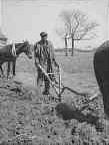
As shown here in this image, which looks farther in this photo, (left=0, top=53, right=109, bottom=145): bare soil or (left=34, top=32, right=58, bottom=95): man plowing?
(left=34, top=32, right=58, bottom=95): man plowing

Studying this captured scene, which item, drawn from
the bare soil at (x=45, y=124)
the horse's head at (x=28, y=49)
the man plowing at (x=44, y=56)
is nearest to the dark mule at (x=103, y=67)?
the bare soil at (x=45, y=124)

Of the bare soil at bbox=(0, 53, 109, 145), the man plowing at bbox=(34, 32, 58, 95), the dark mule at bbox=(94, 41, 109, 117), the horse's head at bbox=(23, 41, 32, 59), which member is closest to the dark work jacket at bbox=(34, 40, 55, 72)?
the man plowing at bbox=(34, 32, 58, 95)

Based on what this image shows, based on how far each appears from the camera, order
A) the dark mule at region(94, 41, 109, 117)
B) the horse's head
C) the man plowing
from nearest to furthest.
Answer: the dark mule at region(94, 41, 109, 117) < the man plowing < the horse's head

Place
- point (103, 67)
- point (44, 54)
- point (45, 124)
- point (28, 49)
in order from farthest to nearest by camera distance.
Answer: point (28, 49)
point (44, 54)
point (45, 124)
point (103, 67)

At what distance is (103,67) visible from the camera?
3438mm

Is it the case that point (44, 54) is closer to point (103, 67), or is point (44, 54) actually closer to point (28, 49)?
point (103, 67)

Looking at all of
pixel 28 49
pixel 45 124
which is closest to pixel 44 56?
pixel 45 124

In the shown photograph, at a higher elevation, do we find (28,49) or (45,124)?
(28,49)

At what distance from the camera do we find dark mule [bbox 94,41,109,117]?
10.8ft

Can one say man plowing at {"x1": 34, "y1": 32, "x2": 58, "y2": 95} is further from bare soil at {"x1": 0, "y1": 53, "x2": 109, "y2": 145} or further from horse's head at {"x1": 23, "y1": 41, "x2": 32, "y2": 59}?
horse's head at {"x1": 23, "y1": 41, "x2": 32, "y2": 59}

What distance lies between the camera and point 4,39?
61.1 feet

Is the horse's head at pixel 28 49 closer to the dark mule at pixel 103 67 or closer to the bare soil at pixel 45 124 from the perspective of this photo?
the bare soil at pixel 45 124

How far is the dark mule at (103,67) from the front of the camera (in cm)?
330

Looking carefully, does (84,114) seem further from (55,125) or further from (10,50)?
(10,50)
